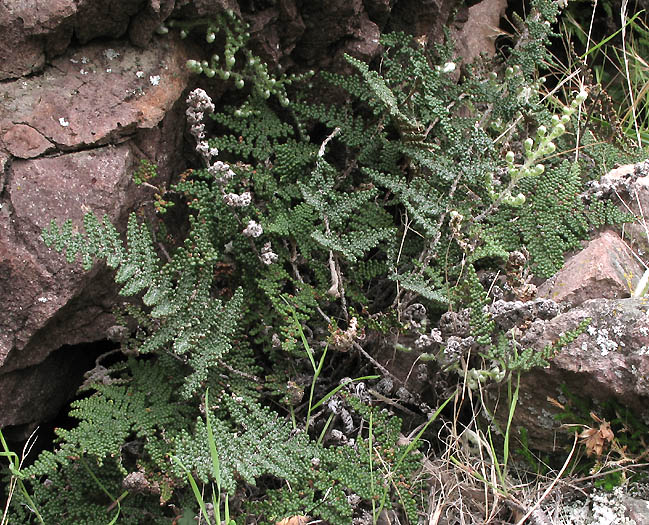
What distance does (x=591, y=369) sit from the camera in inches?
87.7

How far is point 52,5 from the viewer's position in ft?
8.02

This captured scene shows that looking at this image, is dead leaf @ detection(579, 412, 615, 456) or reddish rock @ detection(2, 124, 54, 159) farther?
reddish rock @ detection(2, 124, 54, 159)

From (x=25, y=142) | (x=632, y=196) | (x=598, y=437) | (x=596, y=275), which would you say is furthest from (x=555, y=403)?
(x=25, y=142)

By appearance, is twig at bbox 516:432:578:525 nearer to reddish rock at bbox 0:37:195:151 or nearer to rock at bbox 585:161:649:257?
rock at bbox 585:161:649:257

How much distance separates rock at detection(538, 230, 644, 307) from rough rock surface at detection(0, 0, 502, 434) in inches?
58.4

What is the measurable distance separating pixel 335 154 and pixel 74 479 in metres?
1.83

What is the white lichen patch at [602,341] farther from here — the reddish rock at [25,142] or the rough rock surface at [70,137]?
the reddish rock at [25,142]

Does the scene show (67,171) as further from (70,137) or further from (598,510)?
(598,510)

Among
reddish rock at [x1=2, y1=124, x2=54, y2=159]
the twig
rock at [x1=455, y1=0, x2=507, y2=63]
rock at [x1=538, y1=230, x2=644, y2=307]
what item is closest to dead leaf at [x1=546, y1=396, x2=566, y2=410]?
the twig

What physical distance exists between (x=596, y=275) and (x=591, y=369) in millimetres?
467

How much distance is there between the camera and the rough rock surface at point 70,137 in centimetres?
245

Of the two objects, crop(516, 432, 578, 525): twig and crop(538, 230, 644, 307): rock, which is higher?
crop(538, 230, 644, 307): rock

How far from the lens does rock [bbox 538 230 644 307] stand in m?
2.54

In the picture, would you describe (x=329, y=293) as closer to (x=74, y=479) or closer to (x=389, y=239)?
(x=389, y=239)
